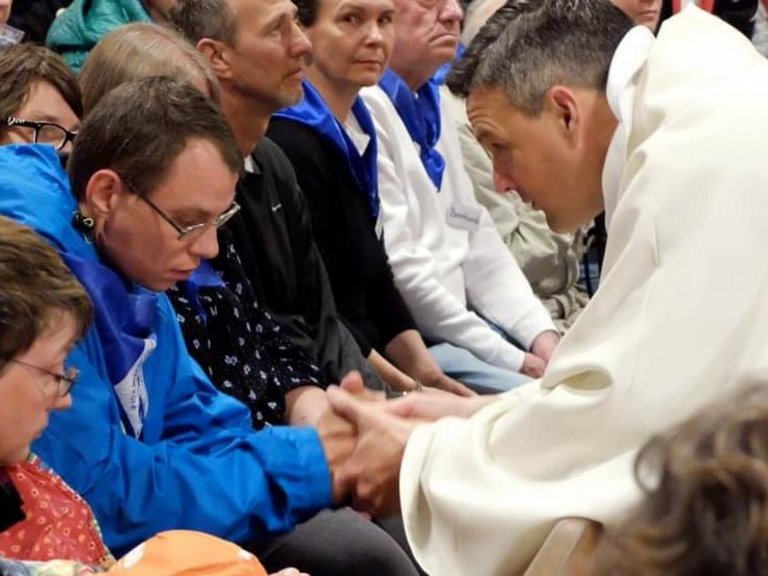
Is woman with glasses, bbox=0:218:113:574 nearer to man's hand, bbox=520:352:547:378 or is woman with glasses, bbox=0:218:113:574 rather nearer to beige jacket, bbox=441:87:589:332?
man's hand, bbox=520:352:547:378

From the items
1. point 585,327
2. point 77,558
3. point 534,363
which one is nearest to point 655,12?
point 534,363

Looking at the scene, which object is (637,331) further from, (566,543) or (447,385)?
(447,385)

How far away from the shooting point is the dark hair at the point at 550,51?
269cm

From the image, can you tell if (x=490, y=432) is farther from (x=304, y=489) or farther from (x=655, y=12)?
(x=655, y=12)

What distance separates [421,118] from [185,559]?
2.63 metres

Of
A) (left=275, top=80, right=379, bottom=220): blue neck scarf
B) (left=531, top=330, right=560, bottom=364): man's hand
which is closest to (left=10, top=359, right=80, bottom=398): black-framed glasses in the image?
(left=275, top=80, right=379, bottom=220): blue neck scarf

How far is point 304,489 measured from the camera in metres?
2.70

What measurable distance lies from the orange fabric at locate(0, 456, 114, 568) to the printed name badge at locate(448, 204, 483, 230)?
2.37 meters

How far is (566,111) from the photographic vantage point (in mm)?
2666

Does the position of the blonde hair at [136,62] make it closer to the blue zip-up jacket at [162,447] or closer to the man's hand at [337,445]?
the blue zip-up jacket at [162,447]

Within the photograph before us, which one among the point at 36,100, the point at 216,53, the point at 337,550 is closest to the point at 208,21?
the point at 216,53

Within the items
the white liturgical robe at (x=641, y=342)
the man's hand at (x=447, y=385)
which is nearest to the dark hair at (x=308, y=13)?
the man's hand at (x=447, y=385)

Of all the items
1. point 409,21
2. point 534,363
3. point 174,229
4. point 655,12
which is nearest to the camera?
point 174,229

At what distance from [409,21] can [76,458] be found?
8.69ft
